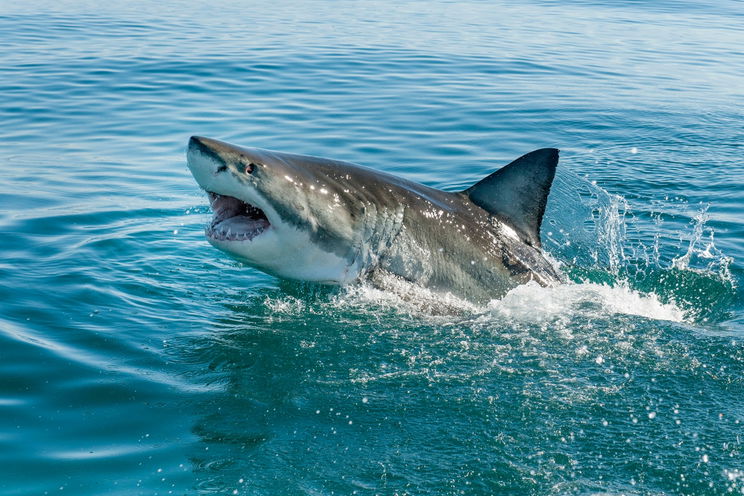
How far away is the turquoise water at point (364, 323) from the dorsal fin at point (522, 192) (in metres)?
0.57

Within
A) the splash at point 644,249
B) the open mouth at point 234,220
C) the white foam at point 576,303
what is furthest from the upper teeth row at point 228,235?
the splash at point 644,249

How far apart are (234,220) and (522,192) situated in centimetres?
214

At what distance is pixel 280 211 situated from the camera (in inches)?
220

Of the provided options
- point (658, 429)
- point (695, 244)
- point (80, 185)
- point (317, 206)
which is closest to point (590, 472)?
point (658, 429)

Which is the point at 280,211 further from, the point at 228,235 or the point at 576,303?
the point at 576,303

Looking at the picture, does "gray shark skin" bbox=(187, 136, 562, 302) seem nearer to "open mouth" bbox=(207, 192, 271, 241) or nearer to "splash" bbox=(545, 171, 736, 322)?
"open mouth" bbox=(207, 192, 271, 241)

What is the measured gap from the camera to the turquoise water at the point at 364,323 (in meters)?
4.38

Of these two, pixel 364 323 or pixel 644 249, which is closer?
pixel 364 323

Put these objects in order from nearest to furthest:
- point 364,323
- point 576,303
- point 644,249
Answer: point 364,323 → point 576,303 → point 644,249

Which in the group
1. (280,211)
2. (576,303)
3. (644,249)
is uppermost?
(280,211)

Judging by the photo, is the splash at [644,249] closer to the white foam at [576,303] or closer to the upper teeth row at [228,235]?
the white foam at [576,303]

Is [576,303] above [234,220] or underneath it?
underneath

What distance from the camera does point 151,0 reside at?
1326 inches

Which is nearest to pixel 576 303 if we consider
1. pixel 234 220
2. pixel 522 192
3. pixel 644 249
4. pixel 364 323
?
pixel 522 192
